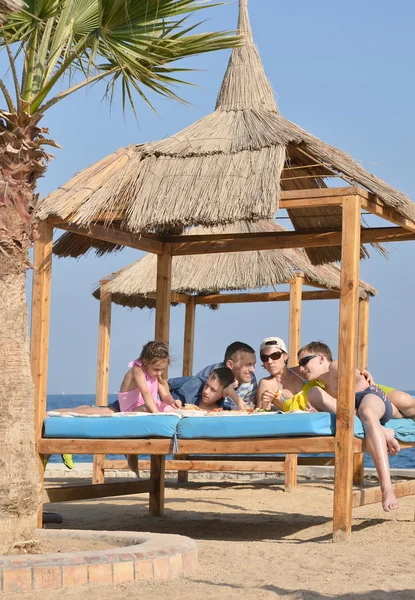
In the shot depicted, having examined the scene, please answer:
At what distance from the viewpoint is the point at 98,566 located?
15.1 feet

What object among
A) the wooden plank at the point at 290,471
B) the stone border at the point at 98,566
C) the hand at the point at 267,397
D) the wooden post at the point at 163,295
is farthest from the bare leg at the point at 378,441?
the wooden plank at the point at 290,471

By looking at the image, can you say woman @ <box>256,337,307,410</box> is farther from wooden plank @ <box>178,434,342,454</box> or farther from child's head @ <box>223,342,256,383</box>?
wooden plank @ <box>178,434,342,454</box>

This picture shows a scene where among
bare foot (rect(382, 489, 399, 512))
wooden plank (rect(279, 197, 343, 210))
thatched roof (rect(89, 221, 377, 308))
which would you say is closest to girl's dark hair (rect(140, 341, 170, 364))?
wooden plank (rect(279, 197, 343, 210))

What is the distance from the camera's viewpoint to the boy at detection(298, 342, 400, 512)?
6523 mm

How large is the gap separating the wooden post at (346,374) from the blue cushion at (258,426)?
0.12 meters

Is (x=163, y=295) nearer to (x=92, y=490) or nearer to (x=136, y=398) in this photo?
(x=136, y=398)

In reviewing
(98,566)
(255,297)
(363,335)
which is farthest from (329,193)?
(255,297)

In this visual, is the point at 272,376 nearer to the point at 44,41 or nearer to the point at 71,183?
the point at 71,183

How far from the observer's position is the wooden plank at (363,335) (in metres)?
12.0

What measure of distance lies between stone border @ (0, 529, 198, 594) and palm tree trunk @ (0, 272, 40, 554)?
0.37 m

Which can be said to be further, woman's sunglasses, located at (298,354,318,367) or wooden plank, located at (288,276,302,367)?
wooden plank, located at (288,276,302,367)

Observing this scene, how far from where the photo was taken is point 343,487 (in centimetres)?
639

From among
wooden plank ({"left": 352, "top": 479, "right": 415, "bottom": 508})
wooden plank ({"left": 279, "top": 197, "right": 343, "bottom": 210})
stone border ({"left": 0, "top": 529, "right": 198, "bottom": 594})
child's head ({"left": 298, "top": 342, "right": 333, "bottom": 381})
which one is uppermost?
wooden plank ({"left": 279, "top": 197, "right": 343, "bottom": 210})

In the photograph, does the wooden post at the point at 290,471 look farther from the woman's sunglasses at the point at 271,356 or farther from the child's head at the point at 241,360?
the woman's sunglasses at the point at 271,356
